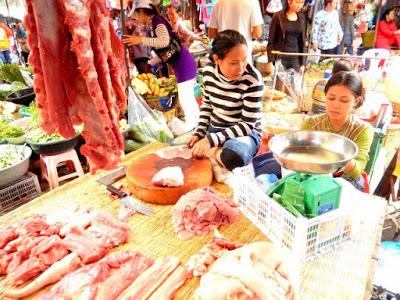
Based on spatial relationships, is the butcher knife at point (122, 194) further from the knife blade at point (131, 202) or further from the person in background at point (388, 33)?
the person in background at point (388, 33)

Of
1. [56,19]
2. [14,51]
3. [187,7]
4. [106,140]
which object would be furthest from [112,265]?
[187,7]

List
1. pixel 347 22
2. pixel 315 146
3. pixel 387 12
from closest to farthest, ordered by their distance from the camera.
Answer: pixel 315 146 → pixel 387 12 → pixel 347 22

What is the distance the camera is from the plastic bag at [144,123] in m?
4.73

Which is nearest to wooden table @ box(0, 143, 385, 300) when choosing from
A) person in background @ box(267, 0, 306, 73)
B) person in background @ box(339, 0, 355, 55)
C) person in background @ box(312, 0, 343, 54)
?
person in background @ box(267, 0, 306, 73)

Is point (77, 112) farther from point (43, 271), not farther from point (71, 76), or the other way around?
point (43, 271)

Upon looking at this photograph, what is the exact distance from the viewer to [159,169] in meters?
3.16

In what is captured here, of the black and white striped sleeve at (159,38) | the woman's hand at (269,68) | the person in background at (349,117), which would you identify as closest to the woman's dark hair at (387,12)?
the woman's hand at (269,68)

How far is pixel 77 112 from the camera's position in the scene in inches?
72.7

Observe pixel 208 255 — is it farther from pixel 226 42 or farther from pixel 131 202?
pixel 226 42

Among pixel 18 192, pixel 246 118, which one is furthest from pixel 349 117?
pixel 18 192

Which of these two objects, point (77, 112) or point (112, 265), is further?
point (112, 265)

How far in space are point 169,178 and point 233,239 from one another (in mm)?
781

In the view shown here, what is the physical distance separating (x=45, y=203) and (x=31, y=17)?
1844 millimetres

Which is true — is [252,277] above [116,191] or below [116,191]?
above
